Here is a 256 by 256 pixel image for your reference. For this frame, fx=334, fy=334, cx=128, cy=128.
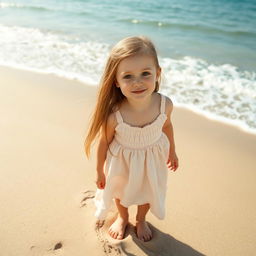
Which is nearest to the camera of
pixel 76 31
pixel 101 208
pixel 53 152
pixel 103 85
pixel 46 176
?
pixel 103 85

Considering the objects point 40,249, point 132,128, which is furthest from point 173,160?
point 40,249

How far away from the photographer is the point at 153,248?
7.79 feet

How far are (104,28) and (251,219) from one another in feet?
26.1

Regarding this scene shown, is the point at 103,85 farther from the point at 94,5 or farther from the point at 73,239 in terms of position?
the point at 94,5

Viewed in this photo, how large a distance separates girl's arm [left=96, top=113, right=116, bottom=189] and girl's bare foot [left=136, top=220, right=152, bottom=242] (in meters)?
0.45

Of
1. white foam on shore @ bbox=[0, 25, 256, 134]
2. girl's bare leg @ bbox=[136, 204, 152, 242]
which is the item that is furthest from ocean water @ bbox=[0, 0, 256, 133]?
girl's bare leg @ bbox=[136, 204, 152, 242]

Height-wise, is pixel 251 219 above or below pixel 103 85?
below

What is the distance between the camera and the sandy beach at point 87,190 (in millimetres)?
2387

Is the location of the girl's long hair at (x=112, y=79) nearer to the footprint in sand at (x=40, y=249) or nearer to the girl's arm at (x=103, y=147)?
the girl's arm at (x=103, y=147)

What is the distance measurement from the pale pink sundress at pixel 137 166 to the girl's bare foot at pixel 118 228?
21 centimetres

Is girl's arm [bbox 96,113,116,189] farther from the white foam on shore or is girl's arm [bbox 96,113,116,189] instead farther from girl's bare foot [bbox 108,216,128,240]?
the white foam on shore

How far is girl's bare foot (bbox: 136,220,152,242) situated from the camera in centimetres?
243

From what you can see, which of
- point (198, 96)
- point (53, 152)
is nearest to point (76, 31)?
point (198, 96)

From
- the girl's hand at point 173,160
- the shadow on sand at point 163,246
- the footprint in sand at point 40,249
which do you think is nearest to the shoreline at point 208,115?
the girl's hand at point 173,160
